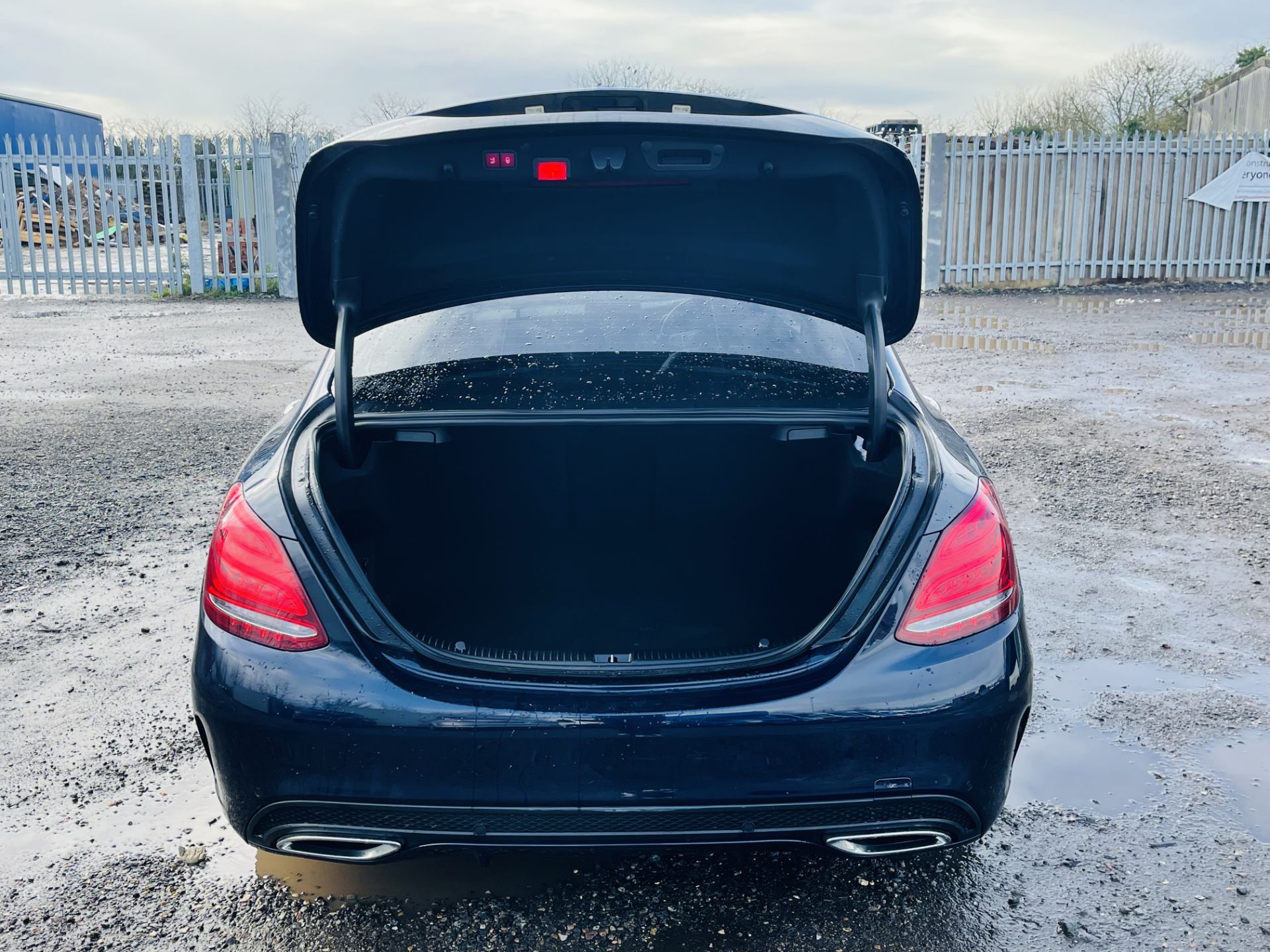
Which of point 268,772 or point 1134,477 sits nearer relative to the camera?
point 268,772

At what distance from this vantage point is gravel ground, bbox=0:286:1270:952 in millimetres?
2301

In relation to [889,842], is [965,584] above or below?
above

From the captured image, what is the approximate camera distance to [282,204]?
16.2m

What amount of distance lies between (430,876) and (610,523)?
127 cm

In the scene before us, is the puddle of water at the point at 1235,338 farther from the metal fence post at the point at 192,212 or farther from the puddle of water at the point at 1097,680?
the metal fence post at the point at 192,212

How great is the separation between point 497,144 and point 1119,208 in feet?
53.9

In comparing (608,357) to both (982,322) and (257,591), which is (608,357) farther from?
(982,322)

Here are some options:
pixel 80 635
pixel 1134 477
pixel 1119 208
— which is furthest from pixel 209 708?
pixel 1119 208

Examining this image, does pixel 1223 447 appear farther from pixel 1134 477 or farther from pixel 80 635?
pixel 80 635

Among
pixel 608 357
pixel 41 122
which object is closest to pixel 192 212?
pixel 608 357

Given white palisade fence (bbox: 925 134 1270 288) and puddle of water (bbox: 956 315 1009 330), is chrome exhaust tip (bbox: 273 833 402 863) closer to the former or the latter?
puddle of water (bbox: 956 315 1009 330)

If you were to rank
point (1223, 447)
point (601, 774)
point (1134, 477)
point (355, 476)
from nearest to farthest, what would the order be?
1. point (601, 774)
2. point (355, 476)
3. point (1134, 477)
4. point (1223, 447)

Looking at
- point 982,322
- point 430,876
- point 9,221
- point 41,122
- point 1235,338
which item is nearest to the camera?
point 430,876

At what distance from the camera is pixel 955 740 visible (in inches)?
79.7
